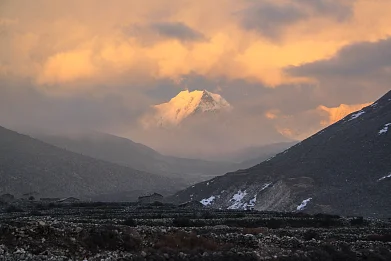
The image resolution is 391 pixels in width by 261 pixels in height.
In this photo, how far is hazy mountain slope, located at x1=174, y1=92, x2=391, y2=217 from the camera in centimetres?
9012

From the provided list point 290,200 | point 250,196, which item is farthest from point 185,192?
point 290,200

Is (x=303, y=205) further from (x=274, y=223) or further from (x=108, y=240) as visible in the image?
(x=108, y=240)

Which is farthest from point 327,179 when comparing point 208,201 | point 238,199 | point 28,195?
point 28,195

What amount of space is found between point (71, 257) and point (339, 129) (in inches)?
5189

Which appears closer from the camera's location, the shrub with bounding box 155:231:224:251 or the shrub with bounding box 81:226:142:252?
the shrub with bounding box 81:226:142:252

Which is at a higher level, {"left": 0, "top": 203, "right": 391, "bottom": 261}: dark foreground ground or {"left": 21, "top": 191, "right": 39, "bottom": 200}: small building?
{"left": 21, "top": 191, "right": 39, "bottom": 200}: small building

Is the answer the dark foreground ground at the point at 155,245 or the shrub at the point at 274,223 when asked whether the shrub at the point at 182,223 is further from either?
the shrub at the point at 274,223

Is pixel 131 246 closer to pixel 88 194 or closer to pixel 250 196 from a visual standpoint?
pixel 250 196

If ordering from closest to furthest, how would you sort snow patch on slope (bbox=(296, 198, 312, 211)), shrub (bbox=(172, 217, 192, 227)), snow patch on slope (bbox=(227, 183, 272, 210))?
1. shrub (bbox=(172, 217, 192, 227))
2. snow patch on slope (bbox=(296, 198, 312, 211))
3. snow patch on slope (bbox=(227, 183, 272, 210))

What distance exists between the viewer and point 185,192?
141250 millimetres

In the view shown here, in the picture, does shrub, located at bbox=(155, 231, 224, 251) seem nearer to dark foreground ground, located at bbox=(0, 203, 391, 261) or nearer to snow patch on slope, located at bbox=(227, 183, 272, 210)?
dark foreground ground, located at bbox=(0, 203, 391, 261)

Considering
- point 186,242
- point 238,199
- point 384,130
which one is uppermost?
point 384,130

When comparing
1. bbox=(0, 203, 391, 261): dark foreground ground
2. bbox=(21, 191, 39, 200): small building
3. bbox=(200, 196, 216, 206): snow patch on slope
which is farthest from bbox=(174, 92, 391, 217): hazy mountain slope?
bbox=(0, 203, 391, 261): dark foreground ground

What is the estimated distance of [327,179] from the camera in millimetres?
105875
